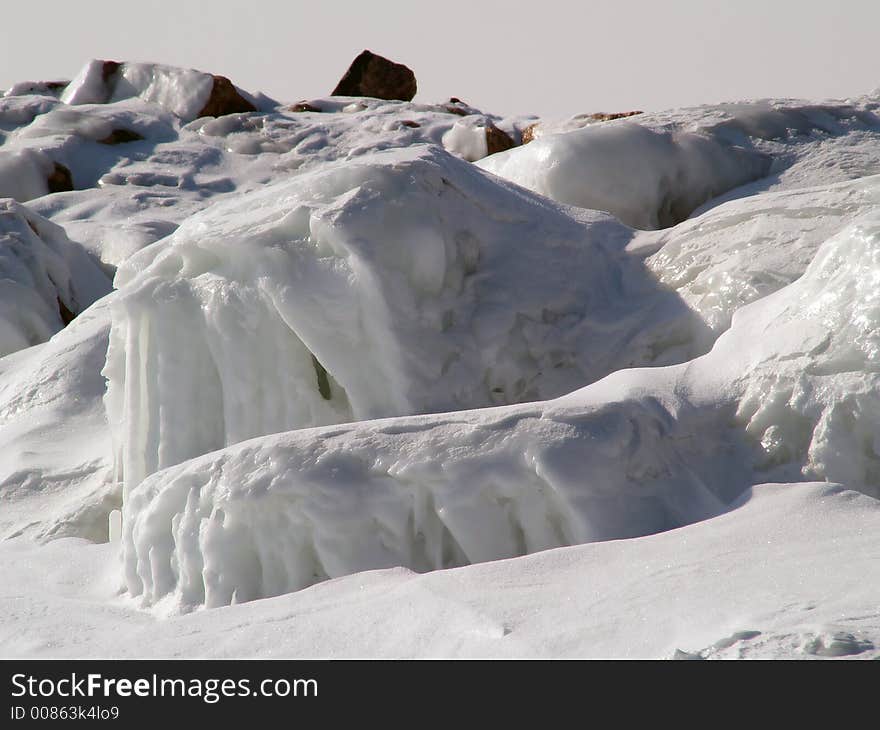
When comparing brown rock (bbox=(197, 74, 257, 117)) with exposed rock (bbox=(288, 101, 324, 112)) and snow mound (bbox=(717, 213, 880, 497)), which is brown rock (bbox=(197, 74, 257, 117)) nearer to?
exposed rock (bbox=(288, 101, 324, 112))

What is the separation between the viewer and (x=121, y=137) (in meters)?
12.3

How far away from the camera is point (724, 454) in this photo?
128 inches

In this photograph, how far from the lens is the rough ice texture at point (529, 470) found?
292cm

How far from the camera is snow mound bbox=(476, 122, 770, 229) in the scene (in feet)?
18.1

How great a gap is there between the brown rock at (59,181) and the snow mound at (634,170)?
6.69m

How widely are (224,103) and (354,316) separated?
10051 millimetres

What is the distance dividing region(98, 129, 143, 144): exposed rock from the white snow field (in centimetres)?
636

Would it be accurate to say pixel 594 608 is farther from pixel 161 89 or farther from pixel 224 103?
pixel 161 89

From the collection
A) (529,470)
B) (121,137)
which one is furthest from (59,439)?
(121,137)

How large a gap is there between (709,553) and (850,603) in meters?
0.47

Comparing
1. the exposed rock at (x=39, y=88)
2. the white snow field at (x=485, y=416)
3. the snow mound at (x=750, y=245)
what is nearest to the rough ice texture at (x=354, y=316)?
the white snow field at (x=485, y=416)

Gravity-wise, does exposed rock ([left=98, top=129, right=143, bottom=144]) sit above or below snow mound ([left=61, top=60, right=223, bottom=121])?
below

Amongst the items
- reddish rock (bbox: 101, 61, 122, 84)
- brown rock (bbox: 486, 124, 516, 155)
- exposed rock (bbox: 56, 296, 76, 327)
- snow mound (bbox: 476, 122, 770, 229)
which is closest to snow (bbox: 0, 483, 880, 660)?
snow mound (bbox: 476, 122, 770, 229)

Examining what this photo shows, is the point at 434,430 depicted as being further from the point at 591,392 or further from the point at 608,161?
the point at 608,161
